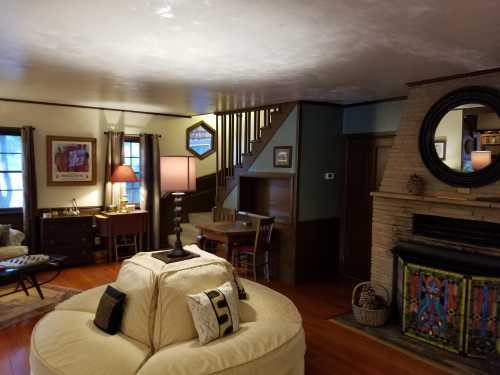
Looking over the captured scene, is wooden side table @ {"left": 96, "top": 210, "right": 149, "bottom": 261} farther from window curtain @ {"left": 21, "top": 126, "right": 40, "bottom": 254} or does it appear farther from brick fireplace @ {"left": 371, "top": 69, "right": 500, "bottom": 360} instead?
brick fireplace @ {"left": 371, "top": 69, "right": 500, "bottom": 360}

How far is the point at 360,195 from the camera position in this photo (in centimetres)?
546

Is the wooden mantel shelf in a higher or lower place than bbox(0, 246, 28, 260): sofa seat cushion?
higher

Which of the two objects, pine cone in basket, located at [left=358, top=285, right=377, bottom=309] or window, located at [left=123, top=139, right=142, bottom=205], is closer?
pine cone in basket, located at [left=358, top=285, right=377, bottom=309]


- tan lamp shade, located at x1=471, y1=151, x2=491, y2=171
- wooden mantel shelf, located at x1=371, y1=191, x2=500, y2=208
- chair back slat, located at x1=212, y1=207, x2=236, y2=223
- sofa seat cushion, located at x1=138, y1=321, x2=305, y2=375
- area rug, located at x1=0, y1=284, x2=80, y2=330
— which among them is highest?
tan lamp shade, located at x1=471, y1=151, x2=491, y2=171

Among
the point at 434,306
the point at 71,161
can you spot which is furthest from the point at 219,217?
the point at 434,306

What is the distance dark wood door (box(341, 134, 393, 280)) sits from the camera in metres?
5.25

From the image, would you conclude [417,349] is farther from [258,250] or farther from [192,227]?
[192,227]

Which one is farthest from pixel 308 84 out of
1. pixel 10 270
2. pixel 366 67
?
pixel 10 270

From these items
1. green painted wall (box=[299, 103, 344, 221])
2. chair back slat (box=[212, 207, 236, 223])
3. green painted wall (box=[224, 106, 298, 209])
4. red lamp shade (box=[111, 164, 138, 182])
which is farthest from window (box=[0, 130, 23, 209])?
green painted wall (box=[299, 103, 344, 221])

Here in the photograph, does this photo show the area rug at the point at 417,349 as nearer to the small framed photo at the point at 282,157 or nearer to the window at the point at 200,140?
the small framed photo at the point at 282,157

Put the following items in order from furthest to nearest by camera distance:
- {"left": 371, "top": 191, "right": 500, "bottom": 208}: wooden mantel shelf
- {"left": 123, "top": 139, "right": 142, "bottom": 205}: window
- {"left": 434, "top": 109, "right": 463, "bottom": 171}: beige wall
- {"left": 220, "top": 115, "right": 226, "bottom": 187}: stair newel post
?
{"left": 123, "top": 139, "right": 142, "bottom": 205}: window
{"left": 220, "top": 115, "right": 226, "bottom": 187}: stair newel post
{"left": 434, "top": 109, "right": 463, "bottom": 171}: beige wall
{"left": 371, "top": 191, "right": 500, "bottom": 208}: wooden mantel shelf

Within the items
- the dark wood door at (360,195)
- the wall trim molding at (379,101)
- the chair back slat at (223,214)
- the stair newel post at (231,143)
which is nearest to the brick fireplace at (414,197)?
the wall trim molding at (379,101)

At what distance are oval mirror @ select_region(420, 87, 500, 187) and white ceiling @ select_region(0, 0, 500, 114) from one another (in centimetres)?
30

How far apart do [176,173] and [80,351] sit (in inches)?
58.2
